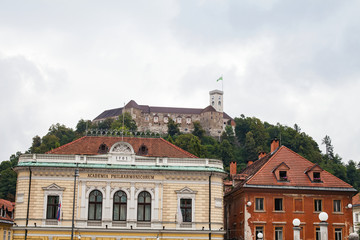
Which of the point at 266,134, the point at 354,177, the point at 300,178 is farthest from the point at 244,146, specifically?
the point at 300,178

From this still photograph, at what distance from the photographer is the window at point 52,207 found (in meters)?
46.0

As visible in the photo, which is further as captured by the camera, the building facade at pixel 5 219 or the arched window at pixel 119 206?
the building facade at pixel 5 219

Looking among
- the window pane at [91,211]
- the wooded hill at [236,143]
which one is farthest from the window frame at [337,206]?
the wooded hill at [236,143]

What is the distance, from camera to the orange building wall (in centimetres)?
4922

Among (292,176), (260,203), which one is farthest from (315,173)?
(260,203)

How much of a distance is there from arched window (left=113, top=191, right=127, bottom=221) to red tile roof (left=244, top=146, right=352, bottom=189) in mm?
11554

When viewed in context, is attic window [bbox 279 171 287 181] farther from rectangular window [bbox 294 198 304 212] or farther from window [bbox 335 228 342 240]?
window [bbox 335 228 342 240]

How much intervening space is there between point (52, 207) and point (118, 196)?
5.73 m

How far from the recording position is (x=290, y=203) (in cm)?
4997

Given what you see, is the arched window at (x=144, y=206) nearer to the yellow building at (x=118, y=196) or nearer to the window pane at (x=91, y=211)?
the yellow building at (x=118, y=196)

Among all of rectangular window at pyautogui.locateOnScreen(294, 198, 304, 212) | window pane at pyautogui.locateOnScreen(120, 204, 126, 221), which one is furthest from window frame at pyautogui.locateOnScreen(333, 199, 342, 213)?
window pane at pyautogui.locateOnScreen(120, 204, 126, 221)

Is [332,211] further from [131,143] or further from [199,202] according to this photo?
[131,143]

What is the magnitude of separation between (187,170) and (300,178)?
11.6 m

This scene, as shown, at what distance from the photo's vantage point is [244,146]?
562 ft
